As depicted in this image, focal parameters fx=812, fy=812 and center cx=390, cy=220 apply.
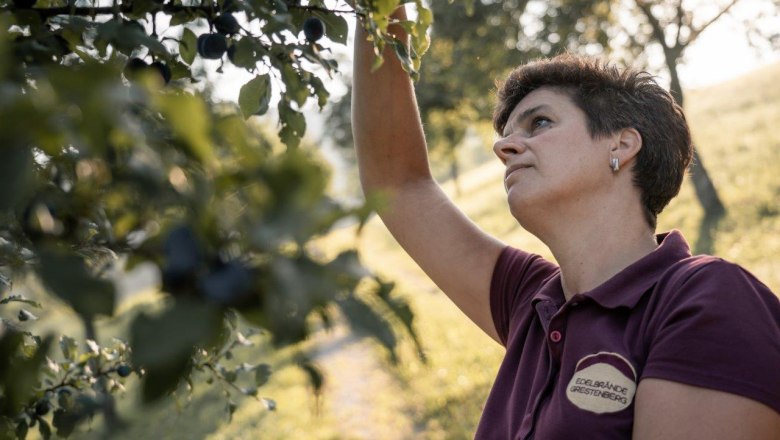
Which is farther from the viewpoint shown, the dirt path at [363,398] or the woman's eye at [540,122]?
the dirt path at [363,398]

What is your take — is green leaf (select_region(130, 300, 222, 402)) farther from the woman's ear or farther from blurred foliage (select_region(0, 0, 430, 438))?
the woman's ear

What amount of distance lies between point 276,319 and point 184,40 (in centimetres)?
120

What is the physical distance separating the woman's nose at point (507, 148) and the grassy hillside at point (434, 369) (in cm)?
142

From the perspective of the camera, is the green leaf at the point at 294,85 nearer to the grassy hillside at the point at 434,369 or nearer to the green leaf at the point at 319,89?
the green leaf at the point at 319,89

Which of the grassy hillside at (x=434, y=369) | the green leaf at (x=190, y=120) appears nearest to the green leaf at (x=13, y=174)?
the green leaf at (x=190, y=120)

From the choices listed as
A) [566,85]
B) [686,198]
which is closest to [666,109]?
[566,85]

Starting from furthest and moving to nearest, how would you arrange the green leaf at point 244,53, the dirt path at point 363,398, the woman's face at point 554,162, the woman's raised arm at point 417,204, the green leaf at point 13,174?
the dirt path at point 363,398 → the woman's raised arm at point 417,204 → the woman's face at point 554,162 → the green leaf at point 244,53 → the green leaf at point 13,174

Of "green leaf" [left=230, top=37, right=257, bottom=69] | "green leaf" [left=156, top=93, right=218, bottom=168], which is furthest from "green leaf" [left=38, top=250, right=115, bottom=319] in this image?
"green leaf" [left=230, top=37, right=257, bottom=69]

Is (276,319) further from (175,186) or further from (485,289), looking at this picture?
(485,289)

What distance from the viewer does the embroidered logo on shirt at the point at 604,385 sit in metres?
1.70

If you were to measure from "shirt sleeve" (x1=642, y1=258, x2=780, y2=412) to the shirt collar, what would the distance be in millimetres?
177

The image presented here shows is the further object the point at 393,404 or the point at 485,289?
the point at 393,404

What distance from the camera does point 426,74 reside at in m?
15.6

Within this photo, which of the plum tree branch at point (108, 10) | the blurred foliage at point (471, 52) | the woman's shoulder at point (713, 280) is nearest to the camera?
the plum tree branch at point (108, 10)
